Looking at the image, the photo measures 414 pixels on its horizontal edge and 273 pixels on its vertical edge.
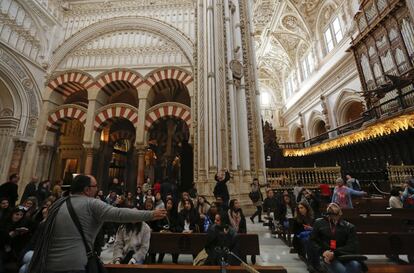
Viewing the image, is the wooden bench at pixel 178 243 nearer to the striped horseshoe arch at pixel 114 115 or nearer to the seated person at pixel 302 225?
the seated person at pixel 302 225

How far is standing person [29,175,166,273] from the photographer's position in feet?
4.37

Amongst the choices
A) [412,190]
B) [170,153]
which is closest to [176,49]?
[170,153]

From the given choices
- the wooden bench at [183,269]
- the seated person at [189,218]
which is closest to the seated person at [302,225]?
the seated person at [189,218]

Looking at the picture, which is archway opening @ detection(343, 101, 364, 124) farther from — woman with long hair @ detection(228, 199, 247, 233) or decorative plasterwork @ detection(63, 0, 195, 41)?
woman with long hair @ detection(228, 199, 247, 233)

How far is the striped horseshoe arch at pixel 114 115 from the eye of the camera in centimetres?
1008

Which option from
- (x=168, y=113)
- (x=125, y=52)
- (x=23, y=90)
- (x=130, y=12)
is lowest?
(x=168, y=113)

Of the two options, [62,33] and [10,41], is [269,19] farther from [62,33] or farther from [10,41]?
[10,41]

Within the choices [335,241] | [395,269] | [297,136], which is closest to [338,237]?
[335,241]

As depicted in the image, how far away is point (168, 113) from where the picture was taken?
32.6ft

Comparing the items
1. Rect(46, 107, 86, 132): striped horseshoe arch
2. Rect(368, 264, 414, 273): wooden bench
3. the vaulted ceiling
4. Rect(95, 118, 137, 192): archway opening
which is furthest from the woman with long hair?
the vaulted ceiling

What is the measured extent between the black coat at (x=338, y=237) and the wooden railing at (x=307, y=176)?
756 centimetres

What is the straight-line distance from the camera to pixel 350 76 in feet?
47.1

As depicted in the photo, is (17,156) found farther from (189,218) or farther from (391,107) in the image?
(391,107)

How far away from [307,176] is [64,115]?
12396 millimetres
